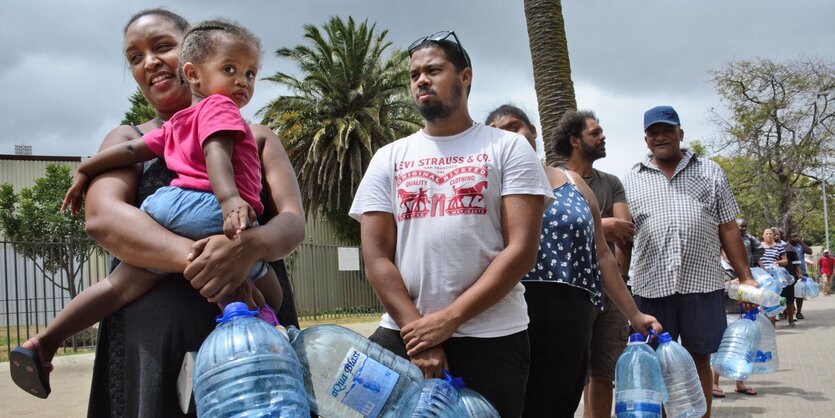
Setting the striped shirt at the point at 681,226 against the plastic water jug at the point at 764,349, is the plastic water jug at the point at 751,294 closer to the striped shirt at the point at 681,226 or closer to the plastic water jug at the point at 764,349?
the striped shirt at the point at 681,226

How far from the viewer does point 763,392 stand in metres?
7.97

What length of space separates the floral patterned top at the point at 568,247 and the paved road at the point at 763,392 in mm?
3486

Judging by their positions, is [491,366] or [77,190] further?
[491,366]

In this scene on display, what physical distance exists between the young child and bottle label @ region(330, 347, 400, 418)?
0.27 meters

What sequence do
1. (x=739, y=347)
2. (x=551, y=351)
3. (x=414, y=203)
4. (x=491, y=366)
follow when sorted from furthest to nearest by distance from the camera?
(x=739, y=347), (x=551, y=351), (x=414, y=203), (x=491, y=366)

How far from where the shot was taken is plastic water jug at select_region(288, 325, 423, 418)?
221 centimetres

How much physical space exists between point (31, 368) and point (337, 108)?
29029mm

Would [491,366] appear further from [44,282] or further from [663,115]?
[44,282]

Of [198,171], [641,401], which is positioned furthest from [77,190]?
[641,401]

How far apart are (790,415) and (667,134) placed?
3.27 meters

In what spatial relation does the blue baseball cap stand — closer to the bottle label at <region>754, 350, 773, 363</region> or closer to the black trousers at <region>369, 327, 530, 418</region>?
the bottle label at <region>754, 350, 773, 363</region>

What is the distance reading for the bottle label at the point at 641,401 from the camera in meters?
3.74

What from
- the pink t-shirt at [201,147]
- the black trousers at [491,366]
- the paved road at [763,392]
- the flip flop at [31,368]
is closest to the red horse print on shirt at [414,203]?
the black trousers at [491,366]

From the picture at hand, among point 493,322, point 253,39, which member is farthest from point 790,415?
point 253,39
